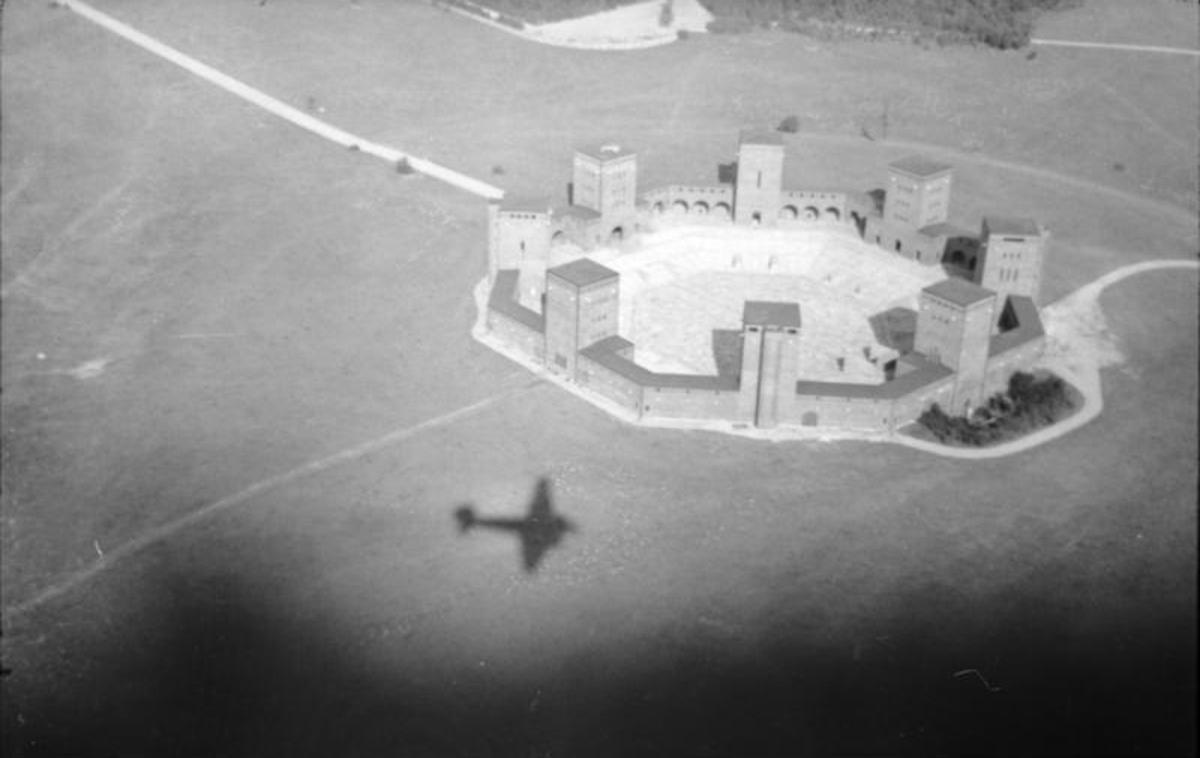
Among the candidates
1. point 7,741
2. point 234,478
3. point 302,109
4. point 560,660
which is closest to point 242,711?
point 7,741

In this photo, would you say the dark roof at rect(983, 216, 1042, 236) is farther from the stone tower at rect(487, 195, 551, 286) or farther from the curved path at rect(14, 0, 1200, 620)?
the stone tower at rect(487, 195, 551, 286)

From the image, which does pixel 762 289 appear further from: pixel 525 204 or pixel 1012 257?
pixel 525 204

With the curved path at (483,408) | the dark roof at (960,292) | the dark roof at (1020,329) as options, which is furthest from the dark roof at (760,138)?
the dark roof at (960,292)

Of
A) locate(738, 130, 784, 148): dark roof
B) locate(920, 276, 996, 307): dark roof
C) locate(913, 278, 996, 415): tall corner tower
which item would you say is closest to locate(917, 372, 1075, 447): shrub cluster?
locate(913, 278, 996, 415): tall corner tower

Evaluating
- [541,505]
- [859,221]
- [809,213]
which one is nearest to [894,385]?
[541,505]

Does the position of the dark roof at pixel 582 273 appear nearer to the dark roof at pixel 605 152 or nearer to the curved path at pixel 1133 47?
the dark roof at pixel 605 152

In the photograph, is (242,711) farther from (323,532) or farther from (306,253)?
(306,253)

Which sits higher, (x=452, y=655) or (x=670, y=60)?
(x=670, y=60)
